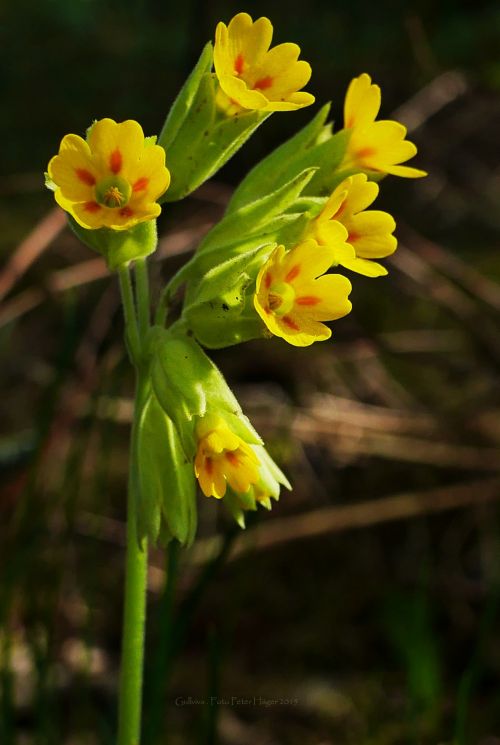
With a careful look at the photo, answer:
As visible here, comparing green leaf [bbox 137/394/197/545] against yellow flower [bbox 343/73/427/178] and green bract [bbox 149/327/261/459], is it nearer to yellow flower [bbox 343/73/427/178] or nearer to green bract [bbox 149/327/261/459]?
green bract [bbox 149/327/261/459]

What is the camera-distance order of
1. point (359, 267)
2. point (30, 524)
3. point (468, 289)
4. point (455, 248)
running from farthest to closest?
point (455, 248) → point (468, 289) → point (30, 524) → point (359, 267)

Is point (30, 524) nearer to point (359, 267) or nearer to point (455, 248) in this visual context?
point (359, 267)

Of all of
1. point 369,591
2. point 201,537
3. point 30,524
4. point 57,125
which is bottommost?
point 30,524

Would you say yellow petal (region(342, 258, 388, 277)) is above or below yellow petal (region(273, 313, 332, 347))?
above

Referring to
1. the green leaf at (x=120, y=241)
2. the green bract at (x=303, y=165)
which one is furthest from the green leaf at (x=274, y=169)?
the green leaf at (x=120, y=241)

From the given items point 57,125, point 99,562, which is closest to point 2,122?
point 57,125

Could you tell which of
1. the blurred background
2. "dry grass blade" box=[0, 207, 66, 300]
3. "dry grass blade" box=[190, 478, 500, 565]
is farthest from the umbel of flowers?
"dry grass blade" box=[190, 478, 500, 565]

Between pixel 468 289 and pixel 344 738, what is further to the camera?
pixel 468 289
